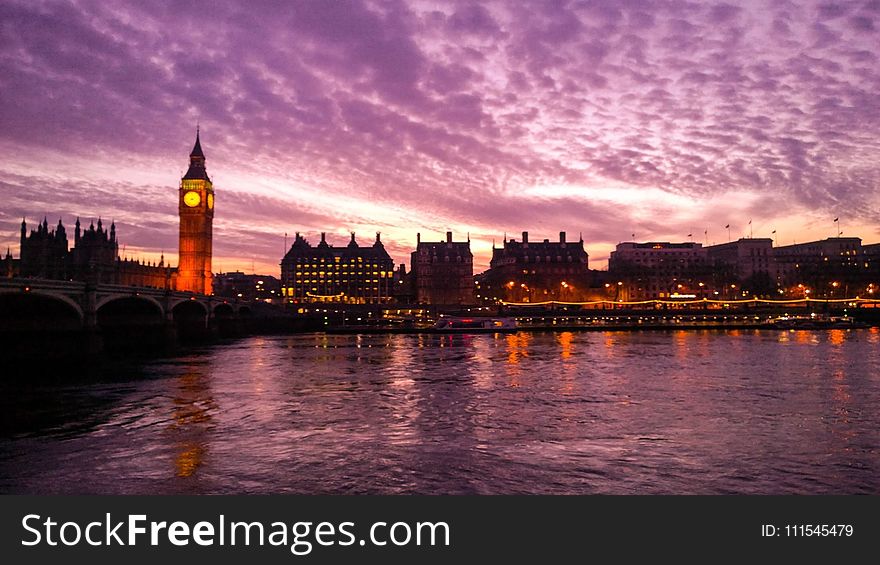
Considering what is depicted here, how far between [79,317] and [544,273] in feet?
455

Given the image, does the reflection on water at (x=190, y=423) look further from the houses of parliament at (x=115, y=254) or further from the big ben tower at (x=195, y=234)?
the big ben tower at (x=195, y=234)

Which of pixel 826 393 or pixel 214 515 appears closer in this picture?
pixel 214 515

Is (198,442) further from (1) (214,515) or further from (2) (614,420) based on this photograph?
(2) (614,420)

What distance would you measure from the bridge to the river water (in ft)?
38.0

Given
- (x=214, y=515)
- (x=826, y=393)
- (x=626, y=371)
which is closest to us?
(x=214, y=515)

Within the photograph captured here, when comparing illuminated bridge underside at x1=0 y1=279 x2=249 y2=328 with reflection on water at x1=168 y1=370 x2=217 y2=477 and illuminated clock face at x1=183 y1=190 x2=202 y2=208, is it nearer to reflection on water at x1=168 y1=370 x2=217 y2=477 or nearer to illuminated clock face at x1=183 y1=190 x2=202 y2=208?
reflection on water at x1=168 y1=370 x2=217 y2=477

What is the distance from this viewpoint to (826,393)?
32531 millimetres

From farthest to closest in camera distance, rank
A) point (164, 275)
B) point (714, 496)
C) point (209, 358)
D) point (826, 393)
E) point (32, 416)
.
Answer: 1. point (164, 275)
2. point (209, 358)
3. point (826, 393)
4. point (32, 416)
5. point (714, 496)

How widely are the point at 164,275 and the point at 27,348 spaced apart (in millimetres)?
125662

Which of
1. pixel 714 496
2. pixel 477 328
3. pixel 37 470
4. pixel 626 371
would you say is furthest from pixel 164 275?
pixel 714 496

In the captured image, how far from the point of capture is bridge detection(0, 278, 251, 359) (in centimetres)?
5331

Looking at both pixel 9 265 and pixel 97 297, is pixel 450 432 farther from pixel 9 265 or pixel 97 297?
pixel 9 265

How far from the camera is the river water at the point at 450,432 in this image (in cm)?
1647

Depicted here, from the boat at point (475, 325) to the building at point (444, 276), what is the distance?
70032 mm
